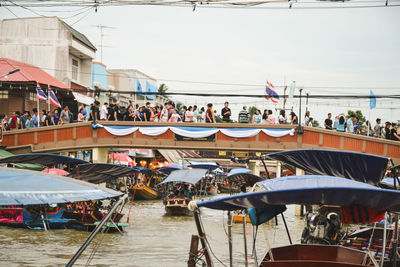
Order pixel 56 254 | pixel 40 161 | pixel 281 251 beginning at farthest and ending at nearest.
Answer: pixel 40 161 → pixel 56 254 → pixel 281 251

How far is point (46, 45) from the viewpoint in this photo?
41906mm

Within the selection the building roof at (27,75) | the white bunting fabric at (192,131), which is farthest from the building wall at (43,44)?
the white bunting fabric at (192,131)

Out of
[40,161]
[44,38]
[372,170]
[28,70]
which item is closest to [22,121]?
[28,70]

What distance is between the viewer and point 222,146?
31750 millimetres

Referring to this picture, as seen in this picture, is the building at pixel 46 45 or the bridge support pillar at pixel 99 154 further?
the building at pixel 46 45

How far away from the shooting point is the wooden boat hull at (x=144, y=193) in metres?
42.1

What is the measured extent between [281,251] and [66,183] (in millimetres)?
4776

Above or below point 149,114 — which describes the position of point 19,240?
below

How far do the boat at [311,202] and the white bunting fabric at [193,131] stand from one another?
19.5m

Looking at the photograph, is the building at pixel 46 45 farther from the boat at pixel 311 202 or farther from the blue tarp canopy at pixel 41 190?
the blue tarp canopy at pixel 41 190

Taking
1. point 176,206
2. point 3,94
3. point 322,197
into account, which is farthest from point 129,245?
point 3,94

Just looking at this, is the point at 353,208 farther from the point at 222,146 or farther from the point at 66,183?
the point at 222,146

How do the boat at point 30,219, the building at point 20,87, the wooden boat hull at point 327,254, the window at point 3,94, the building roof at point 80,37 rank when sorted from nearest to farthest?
the wooden boat hull at point 327,254, the boat at point 30,219, the building at point 20,87, the window at point 3,94, the building roof at point 80,37

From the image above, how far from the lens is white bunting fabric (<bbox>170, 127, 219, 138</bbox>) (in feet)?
103
